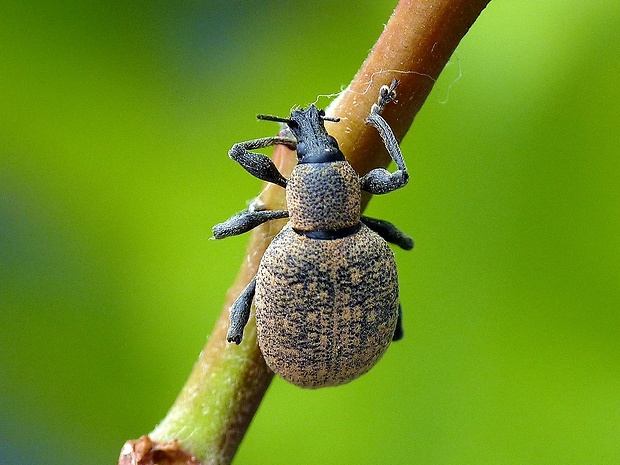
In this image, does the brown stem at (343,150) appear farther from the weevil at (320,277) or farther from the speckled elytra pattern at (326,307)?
the speckled elytra pattern at (326,307)

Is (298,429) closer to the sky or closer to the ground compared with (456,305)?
closer to the ground

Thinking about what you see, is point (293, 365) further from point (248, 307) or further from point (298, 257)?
point (298, 257)

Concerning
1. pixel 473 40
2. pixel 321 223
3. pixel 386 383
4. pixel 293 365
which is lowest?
pixel 386 383

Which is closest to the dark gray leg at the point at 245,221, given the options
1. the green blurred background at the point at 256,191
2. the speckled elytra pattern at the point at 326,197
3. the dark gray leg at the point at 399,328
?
the speckled elytra pattern at the point at 326,197

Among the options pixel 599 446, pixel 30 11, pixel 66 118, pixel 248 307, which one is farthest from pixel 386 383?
pixel 30 11

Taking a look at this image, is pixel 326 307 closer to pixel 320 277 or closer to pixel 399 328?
pixel 320 277

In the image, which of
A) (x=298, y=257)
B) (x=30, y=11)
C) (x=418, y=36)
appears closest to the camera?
(x=418, y=36)

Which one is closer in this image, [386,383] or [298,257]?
[298,257]

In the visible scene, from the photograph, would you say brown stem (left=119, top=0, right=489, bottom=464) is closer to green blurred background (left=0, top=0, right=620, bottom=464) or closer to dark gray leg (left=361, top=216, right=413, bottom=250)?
dark gray leg (left=361, top=216, right=413, bottom=250)
